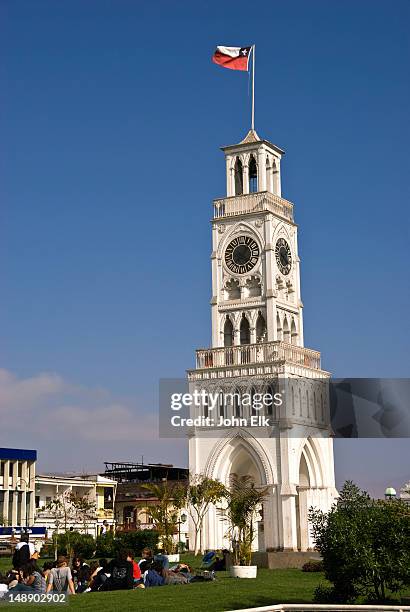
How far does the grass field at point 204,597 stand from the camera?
24.6 m

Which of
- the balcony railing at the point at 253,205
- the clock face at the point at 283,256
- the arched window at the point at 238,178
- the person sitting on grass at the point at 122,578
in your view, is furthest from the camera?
the arched window at the point at 238,178

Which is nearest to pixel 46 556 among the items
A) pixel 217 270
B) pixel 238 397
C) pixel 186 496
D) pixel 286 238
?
pixel 186 496

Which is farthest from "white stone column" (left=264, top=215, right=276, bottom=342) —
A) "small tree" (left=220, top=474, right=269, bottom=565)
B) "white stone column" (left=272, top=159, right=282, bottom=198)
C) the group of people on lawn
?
the group of people on lawn

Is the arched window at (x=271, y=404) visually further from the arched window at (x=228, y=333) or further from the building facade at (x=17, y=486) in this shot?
the building facade at (x=17, y=486)

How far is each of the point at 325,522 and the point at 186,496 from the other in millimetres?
32687

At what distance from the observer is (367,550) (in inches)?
952

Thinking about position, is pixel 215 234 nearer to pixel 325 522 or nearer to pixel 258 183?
pixel 258 183

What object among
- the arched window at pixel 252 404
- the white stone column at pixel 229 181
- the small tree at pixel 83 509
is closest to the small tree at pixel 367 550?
the arched window at pixel 252 404

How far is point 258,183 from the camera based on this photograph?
6638cm

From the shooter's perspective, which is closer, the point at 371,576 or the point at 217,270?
the point at 371,576

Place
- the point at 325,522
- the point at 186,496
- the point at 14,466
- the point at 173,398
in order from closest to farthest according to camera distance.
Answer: the point at 325,522 → the point at 186,496 → the point at 173,398 → the point at 14,466

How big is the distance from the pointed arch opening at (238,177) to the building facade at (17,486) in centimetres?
3937

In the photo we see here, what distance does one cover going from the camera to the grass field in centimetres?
2462

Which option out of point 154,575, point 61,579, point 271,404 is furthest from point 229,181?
point 61,579
